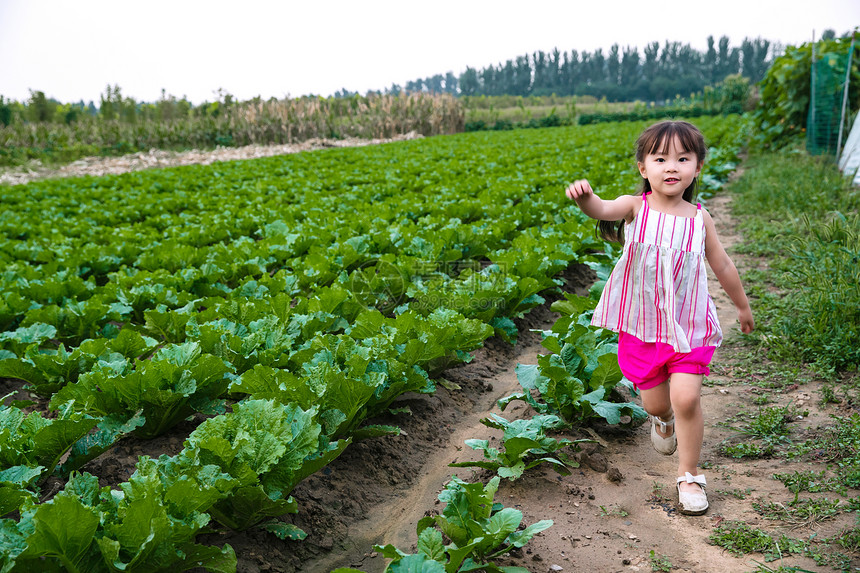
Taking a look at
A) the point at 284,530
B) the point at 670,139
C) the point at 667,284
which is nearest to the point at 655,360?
the point at 667,284

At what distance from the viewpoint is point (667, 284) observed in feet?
8.55

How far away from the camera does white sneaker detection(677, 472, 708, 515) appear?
8.25 ft

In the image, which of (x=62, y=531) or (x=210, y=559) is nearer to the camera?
(x=62, y=531)

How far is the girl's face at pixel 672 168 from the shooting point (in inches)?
101

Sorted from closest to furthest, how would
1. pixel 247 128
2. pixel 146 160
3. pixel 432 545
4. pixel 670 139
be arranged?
pixel 432 545 < pixel 670 139 < pixel 146 160 < pixel 247 128

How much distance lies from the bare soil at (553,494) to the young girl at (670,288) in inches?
9.5

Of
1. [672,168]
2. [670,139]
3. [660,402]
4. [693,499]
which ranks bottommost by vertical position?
[693,499]

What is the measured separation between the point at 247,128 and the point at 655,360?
101ft

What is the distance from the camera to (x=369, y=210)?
910 cm

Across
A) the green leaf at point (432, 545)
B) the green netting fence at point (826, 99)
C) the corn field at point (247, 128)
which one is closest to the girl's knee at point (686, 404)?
the green leaf at point (432, 545)

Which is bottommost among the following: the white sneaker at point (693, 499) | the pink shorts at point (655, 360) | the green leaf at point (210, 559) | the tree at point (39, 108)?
the white sneaker at point (693, 499)

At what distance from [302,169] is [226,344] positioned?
47.1 ft

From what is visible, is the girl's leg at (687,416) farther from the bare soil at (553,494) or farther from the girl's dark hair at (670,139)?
the girl's dark hair at (670,139)

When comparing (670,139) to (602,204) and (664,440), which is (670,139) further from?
(664,440)
